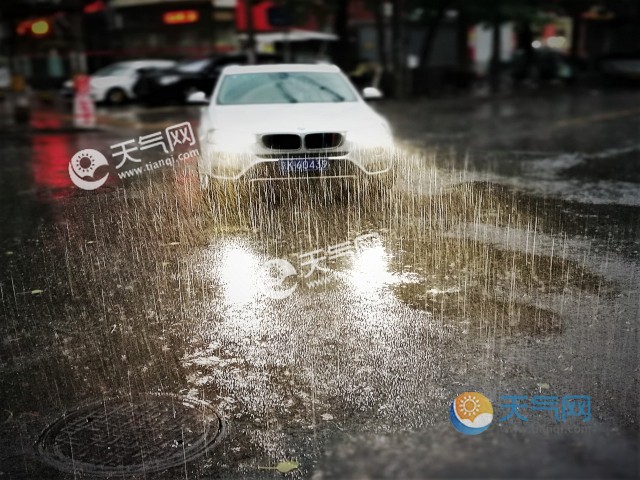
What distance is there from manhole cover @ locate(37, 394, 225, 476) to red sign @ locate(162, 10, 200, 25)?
3479cm

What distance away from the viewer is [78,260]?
22.2 feet

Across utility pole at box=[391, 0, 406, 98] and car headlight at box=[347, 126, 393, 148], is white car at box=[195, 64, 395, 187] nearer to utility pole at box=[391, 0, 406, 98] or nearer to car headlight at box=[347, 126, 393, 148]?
car headlight at box=[347, 126, 393, 148]

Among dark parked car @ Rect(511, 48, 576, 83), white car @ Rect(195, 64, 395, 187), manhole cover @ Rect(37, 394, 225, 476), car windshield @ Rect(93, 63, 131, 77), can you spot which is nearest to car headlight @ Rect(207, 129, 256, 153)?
white car @ Rect(195, 64, 395, 187)

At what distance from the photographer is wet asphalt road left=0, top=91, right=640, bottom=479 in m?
3.48

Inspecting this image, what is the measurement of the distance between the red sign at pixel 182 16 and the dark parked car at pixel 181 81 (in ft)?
38.2

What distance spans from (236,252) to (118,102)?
2123 cm

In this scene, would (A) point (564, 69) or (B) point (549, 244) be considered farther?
(A) point (564, 69)

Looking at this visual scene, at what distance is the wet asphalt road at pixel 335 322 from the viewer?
11.4 feet

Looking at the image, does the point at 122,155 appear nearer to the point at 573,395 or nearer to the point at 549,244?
the point at 549,244

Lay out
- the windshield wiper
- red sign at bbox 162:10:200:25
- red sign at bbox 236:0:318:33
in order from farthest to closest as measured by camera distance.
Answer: red sign at bbox 162:10:200:25 < red sign at bbox 236:0:318:33 < the windshield wiper

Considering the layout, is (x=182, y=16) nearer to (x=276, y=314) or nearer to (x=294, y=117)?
(x=294, y=117)

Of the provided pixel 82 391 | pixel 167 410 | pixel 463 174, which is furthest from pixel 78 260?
pixel 463 174

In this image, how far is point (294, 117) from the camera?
29.7ft

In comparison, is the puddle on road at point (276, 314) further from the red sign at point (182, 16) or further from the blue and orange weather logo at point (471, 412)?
the red sign at point (182, 16)
